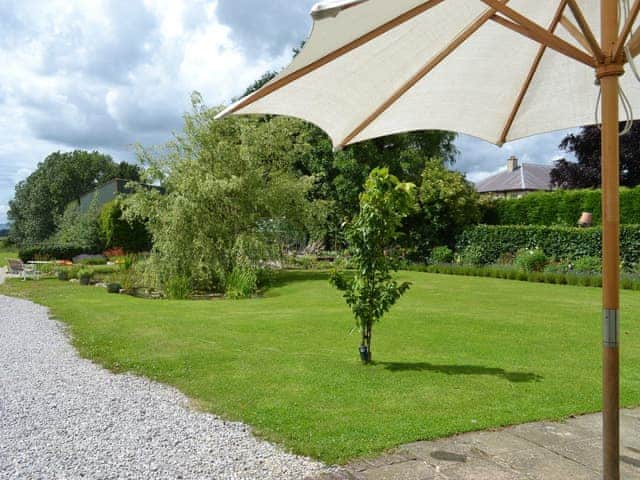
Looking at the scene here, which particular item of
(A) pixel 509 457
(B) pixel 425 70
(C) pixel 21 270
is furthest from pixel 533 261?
(C) pixel 21 270

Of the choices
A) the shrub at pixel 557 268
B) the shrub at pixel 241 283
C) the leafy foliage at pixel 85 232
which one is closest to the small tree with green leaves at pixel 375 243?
the shrub at pixel 241 283

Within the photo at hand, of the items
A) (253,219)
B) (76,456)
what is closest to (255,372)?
(76,456)

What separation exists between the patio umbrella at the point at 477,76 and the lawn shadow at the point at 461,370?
2.62 meters

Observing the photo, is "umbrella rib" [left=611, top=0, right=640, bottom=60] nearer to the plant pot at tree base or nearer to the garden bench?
the plant pot at tree base

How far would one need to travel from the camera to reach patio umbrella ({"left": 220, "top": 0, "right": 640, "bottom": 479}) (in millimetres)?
2500

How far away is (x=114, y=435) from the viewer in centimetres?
418

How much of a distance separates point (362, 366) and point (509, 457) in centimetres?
268

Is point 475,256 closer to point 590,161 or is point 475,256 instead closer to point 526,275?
point 526,275

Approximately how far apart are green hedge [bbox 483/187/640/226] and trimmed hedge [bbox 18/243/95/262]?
20032 millimetres

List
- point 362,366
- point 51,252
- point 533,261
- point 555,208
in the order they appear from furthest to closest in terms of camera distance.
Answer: point 51,252 → point 555,208 → point 533,261 → point 362,366

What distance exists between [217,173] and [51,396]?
11570 millimetres

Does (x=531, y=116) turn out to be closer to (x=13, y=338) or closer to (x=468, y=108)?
(x=468, y=108)

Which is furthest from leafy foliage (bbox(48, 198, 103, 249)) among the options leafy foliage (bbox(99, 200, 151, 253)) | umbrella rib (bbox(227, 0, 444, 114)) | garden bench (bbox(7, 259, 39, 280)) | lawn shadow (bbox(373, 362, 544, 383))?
umbrella rib (bbox(227, 0, 444, 114))

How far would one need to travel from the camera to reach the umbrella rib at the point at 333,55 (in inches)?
109
